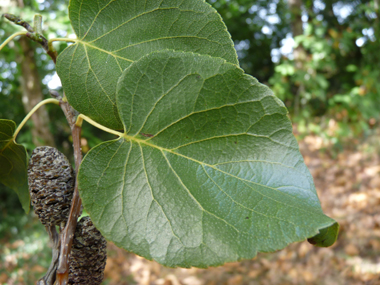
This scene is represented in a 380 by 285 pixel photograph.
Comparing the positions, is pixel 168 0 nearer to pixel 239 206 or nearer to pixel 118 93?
pixel 118 93

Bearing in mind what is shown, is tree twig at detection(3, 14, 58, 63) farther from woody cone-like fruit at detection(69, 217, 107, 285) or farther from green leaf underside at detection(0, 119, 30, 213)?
woody cone-like fruit at detection(69, 217, 107, 285)

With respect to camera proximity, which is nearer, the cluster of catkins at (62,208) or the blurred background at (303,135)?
the cluster of catkins at (62,208)

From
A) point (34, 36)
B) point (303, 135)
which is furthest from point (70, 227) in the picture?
point (303, 135)

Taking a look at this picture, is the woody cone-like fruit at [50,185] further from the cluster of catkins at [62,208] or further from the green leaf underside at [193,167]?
the green leaf underside at [193,167]

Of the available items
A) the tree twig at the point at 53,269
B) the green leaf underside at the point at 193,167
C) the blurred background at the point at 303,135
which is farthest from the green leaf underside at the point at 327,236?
the blurred background at the point at 303,135

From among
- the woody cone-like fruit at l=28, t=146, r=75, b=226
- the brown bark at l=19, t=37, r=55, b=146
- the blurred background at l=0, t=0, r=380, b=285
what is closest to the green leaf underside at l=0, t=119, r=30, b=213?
the woody cone-like fruit at l=28, t=146, r=75, b=226

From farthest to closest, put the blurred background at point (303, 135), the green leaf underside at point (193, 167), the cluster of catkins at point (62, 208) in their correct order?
the blurred background at point (303, 135)
the cluster of catkins at point (62, 208)
the green leaf underside at point (193, 167)

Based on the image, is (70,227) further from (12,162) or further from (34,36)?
(34,36)
